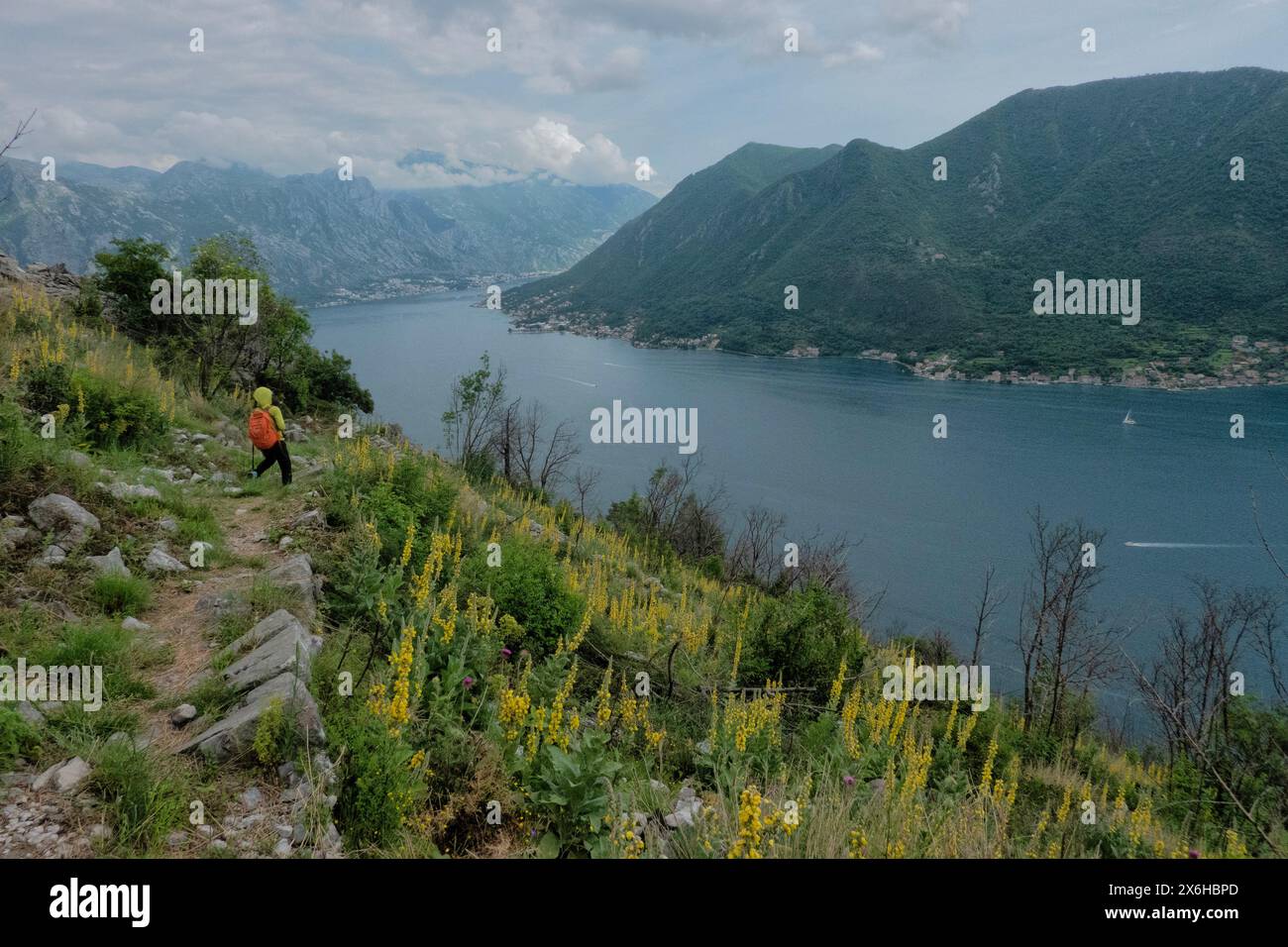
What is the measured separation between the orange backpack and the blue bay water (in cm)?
3943

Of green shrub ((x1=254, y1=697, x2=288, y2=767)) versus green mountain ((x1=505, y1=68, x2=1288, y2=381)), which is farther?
green mountain ((x1=505, y1=68, x2=1288, y2=381))

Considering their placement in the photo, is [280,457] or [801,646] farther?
[801,646]

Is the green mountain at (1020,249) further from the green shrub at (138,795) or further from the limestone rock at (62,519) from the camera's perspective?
the green shrub at (138,795)

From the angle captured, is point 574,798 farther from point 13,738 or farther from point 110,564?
point 110,564

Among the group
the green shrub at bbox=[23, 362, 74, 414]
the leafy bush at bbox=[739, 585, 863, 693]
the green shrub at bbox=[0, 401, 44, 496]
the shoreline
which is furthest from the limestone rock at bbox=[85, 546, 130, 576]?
the shoreline

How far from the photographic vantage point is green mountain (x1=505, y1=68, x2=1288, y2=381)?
105875 mm

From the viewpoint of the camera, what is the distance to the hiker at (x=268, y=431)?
8.55 m

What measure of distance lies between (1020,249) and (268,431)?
163033mm

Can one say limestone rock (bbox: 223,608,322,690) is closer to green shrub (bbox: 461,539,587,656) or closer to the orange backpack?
green shrub (bbox: 461,539,587,656)

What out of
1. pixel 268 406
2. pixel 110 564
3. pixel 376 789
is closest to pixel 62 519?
pixel 110 564

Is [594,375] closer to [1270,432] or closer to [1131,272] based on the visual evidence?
[1270,432]

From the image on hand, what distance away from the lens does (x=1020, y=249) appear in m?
139

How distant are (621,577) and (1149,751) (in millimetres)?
24918
